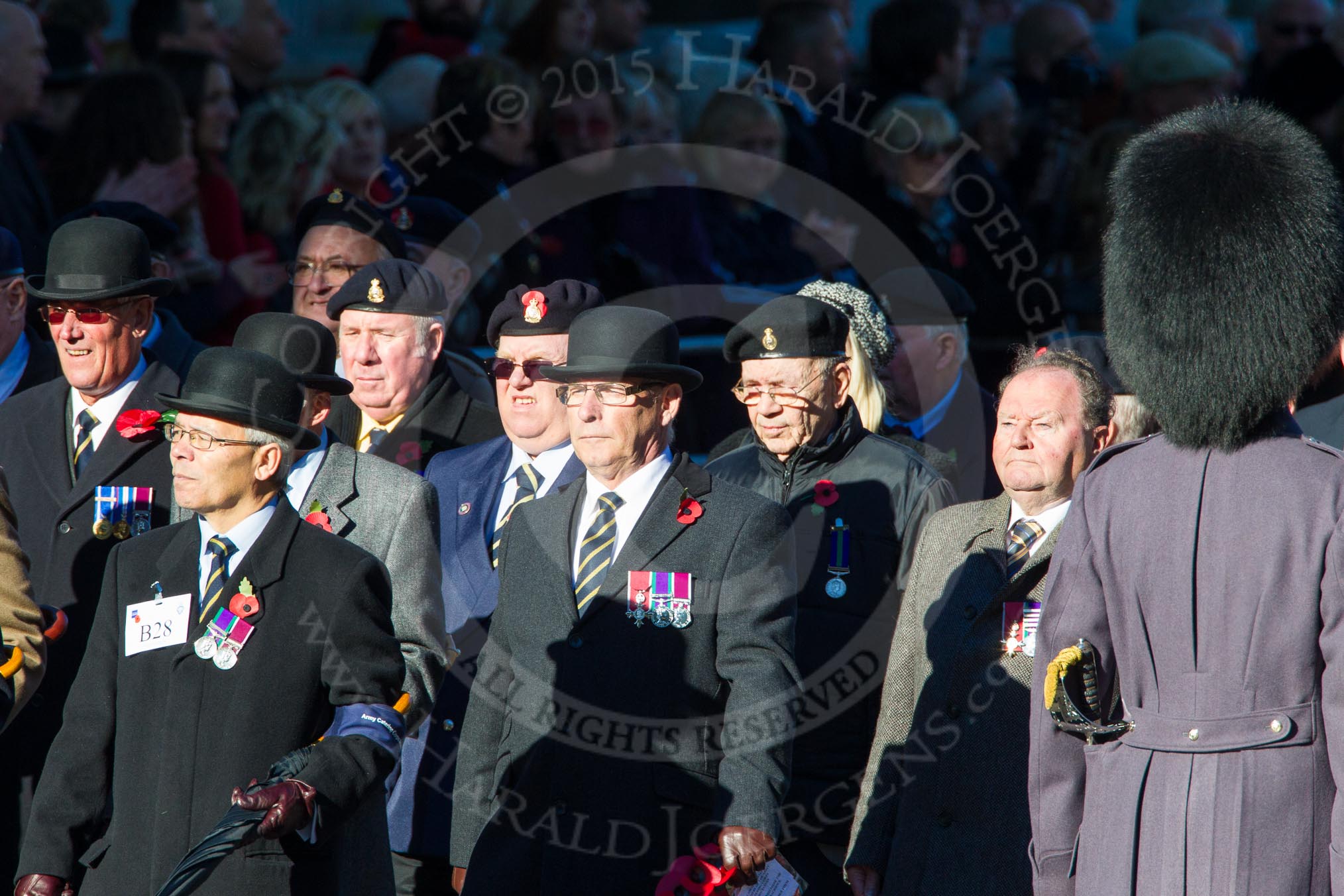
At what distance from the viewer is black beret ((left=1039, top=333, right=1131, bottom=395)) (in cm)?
515

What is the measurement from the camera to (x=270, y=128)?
7.45 metres

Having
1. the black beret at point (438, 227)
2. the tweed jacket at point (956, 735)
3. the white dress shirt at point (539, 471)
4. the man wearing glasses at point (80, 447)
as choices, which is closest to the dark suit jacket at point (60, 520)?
the man wearing glasses at point (80, 447)

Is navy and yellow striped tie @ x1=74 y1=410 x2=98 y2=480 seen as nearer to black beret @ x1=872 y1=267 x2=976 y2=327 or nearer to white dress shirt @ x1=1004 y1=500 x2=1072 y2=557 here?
white dress shirt @ x1=1004 y1=500 x2=1072 y2=557

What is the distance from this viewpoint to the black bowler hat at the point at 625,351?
4.35m

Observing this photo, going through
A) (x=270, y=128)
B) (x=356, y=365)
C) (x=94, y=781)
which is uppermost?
(x=270, y=128)

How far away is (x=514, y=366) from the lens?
530 centimetres

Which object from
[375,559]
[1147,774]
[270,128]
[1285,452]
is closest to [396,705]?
[375,559]

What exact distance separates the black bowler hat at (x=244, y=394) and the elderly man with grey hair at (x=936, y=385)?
99.7 inches

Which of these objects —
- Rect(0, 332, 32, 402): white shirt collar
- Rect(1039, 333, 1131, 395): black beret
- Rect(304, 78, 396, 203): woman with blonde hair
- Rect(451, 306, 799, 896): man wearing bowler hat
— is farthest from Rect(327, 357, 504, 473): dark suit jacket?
Rect(304, 78, 396, 203): woman with blonde hair

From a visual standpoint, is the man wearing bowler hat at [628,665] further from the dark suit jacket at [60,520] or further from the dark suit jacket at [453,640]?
the dark suit jacket at [60,520]

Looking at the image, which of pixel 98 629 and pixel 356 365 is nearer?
pixel 98 629

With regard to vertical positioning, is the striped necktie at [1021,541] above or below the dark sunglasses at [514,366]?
below

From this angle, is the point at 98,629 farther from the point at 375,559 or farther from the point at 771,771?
the point at 771,771

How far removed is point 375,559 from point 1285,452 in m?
1.98
